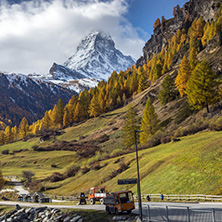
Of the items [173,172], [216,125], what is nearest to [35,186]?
[173,172]

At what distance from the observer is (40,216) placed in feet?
103

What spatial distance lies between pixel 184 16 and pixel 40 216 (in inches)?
6921

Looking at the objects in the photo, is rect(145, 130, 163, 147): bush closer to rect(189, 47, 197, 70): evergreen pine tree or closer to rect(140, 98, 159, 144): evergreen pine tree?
rect(140, 98, 159, 144): evergreen pine tree

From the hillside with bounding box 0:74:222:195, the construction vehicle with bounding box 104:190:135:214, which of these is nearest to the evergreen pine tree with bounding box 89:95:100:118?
the hillside with bounding box 0:74:222:195

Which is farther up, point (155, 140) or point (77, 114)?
point (77, 114)

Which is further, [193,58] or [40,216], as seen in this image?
[193,58]

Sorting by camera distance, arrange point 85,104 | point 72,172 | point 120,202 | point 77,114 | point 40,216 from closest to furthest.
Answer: point 120,202 < point 40,216 < point 72,172 < point 77,114 < point 85,104

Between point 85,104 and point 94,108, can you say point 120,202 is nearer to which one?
point 94,108

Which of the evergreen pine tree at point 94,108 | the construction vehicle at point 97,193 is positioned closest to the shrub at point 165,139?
the construction vehicle at point 97,193

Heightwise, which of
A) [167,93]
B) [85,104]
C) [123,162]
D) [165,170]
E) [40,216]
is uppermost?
[85,104]

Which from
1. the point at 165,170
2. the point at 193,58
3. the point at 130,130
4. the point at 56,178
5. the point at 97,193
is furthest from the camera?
the point at 193,58

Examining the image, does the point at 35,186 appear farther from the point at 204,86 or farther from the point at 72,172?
the point at 204,86

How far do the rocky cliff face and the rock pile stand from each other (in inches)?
5451

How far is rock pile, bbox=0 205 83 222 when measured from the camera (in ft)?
89.6
